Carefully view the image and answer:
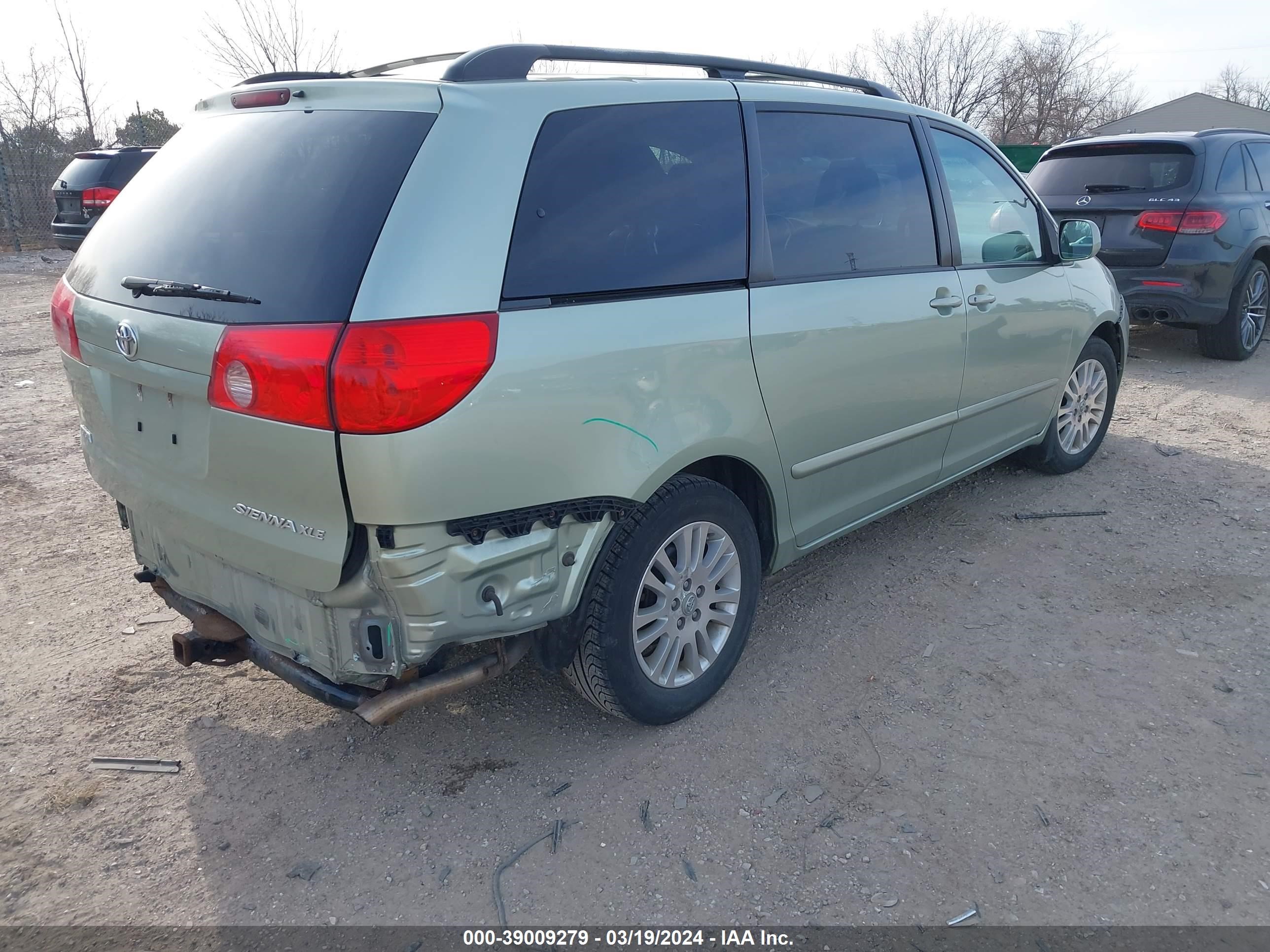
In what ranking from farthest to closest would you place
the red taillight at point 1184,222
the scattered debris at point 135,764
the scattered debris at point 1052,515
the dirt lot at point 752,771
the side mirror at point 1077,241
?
the red taillight at point 1184,222, the scattered debris at point 1052,515, the side mirror at point 1077,241, the scattered debris at point 135,764, the dirt lot at point 752,771

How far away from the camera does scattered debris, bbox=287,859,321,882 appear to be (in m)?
2.38

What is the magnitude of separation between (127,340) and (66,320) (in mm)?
543

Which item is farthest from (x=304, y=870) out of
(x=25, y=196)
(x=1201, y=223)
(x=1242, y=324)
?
(x=25, y=196)

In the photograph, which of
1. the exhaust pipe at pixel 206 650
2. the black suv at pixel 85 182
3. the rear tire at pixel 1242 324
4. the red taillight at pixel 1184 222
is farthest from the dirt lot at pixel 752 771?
the black suv at pixel 85 182

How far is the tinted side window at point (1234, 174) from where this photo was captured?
24.7ft

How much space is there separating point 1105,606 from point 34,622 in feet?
13.9

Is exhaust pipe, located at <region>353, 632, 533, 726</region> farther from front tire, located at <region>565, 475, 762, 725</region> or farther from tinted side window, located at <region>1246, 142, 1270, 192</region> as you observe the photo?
tinted side window, located at <region>1246, 142, 1270, 192</region>

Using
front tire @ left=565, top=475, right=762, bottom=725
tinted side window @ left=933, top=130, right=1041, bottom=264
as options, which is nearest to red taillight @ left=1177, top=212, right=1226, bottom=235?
tinted side window @ left=933, top=130, right=1041, bottom=264

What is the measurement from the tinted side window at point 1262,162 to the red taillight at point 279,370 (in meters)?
8.62

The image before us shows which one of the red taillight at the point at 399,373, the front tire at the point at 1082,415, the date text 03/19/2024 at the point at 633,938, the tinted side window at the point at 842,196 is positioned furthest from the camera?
the front tire at the point at 1082,415

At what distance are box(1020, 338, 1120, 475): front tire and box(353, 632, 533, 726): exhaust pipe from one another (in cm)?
347

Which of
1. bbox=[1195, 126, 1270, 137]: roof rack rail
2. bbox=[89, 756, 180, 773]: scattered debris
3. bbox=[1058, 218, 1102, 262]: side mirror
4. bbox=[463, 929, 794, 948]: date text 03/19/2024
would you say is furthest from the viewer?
bbox=[1195, 126, 1270, 137]: roof rack rail

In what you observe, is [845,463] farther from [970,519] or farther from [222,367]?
[222,367]

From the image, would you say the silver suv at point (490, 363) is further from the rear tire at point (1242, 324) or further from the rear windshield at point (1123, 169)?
the rear tire at point (1242, 324)
